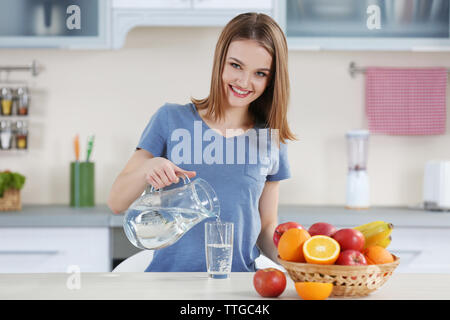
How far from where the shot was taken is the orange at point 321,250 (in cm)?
105

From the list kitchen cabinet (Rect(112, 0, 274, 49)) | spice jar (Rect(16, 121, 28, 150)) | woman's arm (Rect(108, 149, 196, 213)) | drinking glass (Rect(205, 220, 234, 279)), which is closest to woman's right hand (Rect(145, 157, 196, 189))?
woman's arm (Rect(108, 149, 196, 213))

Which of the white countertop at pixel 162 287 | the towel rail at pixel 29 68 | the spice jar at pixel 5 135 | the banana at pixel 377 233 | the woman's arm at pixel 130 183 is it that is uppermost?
the towel rail at pixel 29 68

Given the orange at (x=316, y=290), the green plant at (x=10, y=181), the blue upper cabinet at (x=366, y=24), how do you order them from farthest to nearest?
1. the blue upper cabinet at (x=366, y=24)
2. the green plant at (x=10, y=181)
3. the orange at (x=316, y=290)

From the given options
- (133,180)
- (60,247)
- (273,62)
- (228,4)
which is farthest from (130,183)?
(228,4)

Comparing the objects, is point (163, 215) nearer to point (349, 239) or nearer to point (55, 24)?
point (349, 239)

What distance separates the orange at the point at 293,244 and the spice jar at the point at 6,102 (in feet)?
6.56

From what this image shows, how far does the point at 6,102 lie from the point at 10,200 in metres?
0.53

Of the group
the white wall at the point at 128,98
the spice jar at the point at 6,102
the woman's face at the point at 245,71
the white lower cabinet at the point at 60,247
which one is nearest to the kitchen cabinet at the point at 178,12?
the white wall at the point at 128,98

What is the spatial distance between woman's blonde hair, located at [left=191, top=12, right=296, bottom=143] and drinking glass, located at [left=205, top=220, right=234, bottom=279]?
48 centimetres

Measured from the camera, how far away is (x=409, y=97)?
9.23 ft

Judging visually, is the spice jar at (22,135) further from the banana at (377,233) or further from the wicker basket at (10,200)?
the banana at (377,233)

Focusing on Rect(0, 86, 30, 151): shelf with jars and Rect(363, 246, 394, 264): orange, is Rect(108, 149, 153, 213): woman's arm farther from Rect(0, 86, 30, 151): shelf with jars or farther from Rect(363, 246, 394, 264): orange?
Rect(0, 86, 30, 151): shelf with jars

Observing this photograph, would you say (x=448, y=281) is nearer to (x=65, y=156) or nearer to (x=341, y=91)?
(x=341, y=91)

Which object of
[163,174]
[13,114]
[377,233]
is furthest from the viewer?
[13,114]
